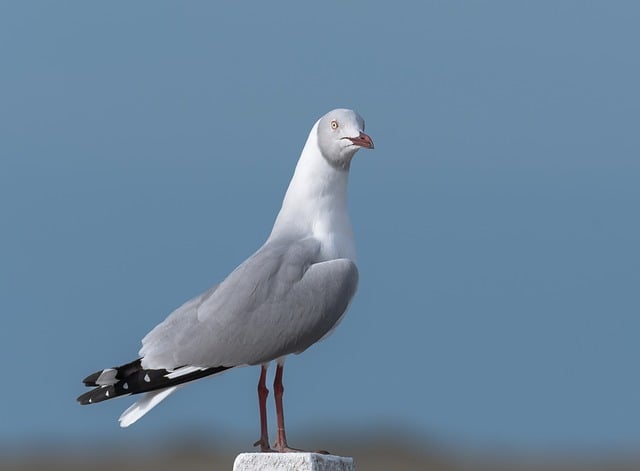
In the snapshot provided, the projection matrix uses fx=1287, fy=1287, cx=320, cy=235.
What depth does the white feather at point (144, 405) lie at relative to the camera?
931 centimetres

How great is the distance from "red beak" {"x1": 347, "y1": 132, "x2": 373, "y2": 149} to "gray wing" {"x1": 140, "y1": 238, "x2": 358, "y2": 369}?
0.85 metres

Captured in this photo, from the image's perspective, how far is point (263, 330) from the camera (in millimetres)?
9328

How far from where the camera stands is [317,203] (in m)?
9.80

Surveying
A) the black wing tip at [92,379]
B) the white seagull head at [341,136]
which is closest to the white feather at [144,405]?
the black wing tip at [92,379]

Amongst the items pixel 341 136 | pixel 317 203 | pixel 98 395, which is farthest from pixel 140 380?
pixel 341 136

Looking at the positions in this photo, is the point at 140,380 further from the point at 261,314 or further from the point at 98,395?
the point at 261,314

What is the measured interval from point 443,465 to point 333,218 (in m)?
15.1

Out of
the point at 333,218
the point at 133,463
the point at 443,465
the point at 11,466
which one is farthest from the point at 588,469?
the point at 333,218

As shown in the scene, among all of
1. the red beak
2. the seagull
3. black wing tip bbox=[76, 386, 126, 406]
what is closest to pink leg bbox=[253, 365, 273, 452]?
the seagull

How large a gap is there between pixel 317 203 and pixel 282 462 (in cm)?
201

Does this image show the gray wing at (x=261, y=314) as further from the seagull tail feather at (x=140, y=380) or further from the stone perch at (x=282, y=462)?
the stone perch at (x=282, y=462)

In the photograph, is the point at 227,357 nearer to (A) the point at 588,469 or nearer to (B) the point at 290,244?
(B) the point at 290,244

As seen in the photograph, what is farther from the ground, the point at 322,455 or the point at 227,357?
the point at 227,357

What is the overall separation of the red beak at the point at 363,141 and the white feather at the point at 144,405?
221cm
